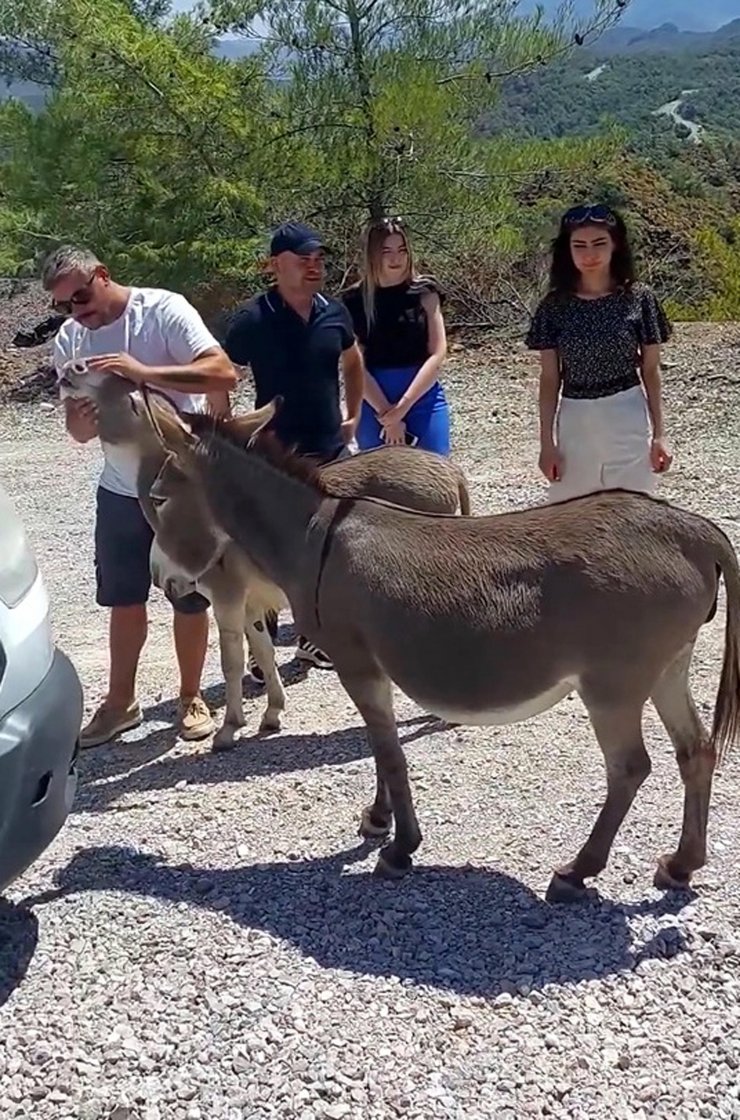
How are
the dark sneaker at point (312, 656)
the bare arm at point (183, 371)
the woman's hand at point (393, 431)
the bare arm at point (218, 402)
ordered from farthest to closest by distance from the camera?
the dark sneaker at point (312, 656), the woman's hand at point (393, 431), the bare arm at point (218, 402), the bare arm at point (183, 371)

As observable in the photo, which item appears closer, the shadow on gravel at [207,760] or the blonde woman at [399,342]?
the shadow on gravel at [207,760]

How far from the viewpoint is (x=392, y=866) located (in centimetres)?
418

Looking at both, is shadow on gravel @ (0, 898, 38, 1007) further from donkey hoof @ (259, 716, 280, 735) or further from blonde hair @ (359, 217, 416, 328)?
blonde hair @ (359, 217, 416, 328)

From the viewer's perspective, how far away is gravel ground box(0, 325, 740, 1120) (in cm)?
316

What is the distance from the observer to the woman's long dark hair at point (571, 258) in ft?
16.5

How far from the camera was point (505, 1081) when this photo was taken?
314 cm

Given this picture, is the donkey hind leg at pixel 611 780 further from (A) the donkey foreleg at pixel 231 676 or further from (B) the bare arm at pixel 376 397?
(B) the bare arm at pixel 376 397

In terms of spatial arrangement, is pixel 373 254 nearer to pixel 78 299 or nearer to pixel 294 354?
pixel 294 354

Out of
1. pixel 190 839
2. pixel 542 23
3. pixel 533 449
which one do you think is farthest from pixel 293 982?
pixel 542 23

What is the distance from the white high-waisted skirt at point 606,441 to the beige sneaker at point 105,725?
2.27 m

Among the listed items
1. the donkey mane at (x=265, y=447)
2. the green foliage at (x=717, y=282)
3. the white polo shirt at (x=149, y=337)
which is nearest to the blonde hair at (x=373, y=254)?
the white polo shirt at (x=149, y=337)

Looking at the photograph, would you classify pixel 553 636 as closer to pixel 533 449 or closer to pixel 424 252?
pixel 533 449

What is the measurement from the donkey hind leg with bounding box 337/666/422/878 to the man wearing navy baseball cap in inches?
54.7

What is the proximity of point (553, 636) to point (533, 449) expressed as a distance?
7177mm
